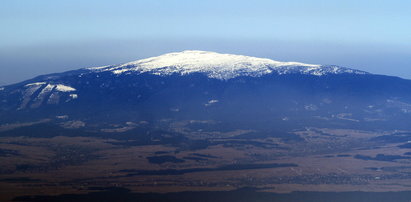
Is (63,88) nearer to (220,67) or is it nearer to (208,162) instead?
(220,67)

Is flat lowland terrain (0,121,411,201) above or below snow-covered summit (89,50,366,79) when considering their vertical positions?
below

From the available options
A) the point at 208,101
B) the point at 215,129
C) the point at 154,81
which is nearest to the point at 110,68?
the point at 154,81

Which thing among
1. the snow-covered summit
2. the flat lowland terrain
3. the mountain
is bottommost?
the flat lowland terrain

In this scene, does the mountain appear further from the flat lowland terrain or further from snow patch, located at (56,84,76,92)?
the flat lowland terrain

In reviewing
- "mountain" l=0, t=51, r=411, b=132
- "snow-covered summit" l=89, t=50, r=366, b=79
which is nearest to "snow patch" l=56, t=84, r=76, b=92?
"mountain" l=0, t=51, r=411, b=132

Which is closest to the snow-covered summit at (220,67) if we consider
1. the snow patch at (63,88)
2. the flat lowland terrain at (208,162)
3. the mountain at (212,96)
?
the mountain at (212,96)

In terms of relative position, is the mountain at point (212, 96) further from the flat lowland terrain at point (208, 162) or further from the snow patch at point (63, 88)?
the flat lowland terrain at point (208, 162)

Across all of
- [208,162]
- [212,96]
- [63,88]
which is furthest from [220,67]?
[208,162]
